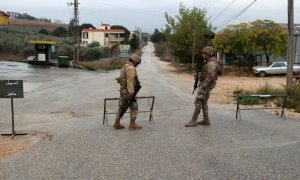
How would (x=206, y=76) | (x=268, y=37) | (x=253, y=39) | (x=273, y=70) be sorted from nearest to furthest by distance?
(x=206, y=76) → (x=273, y=70) → (x=268, y=37) → (x=253, y=39)

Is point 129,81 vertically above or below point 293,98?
above

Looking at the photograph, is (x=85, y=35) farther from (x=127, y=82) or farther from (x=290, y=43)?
(x=127, y=82)

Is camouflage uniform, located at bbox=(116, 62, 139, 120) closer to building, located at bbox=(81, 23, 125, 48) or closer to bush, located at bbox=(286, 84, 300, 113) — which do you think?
bush, located at bbox=(286, 84, 300, 113)

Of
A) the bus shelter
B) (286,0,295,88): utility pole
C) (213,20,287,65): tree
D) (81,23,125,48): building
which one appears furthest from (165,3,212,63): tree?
(81,23,125,48): building

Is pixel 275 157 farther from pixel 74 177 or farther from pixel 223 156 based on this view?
pixel 74 177

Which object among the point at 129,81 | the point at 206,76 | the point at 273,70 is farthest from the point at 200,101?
the point at 273,70

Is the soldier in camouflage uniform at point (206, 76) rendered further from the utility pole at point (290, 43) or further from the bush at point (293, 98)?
the utility pole at point (290, 43)

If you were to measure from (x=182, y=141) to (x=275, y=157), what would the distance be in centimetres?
194

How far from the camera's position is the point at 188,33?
176 ft

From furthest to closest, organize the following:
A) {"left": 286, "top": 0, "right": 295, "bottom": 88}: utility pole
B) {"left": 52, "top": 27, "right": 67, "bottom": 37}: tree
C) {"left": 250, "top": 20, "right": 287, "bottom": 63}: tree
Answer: {"left": 52, "top": 27, "right": 67, "bottom": 37}: tree
{"left": 250, "top": 20, "right": 287, "bottom": 63}: tree
{"left": 286, "top": 0, "right": 295, "bottom": 88}: utility pole

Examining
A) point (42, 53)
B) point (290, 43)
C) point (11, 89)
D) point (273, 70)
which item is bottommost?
point (273, 70)

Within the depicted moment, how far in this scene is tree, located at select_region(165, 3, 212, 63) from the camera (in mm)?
53062

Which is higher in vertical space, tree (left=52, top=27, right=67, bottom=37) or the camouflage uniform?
tree (left=52, top=27, right=67, bottom=37)

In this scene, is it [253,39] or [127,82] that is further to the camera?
[253,39]
